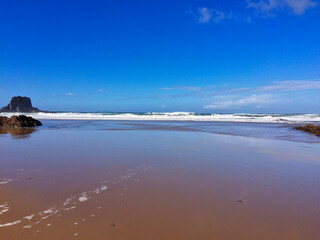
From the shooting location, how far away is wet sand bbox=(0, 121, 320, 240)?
2.31 m

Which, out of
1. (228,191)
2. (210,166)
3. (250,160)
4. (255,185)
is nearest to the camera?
(228,191)

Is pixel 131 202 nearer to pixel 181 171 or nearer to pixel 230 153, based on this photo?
pixel 181 171

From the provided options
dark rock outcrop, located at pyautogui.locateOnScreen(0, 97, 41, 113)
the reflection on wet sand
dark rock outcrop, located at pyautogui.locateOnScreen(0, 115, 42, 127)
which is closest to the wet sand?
the reflection on wet sand

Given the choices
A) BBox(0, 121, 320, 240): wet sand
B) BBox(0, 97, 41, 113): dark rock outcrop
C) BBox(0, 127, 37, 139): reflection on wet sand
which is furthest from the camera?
BBox(0, 97, 41, 113): dark rock outcrop

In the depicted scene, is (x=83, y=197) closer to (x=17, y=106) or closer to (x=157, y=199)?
(x=157, y=199)

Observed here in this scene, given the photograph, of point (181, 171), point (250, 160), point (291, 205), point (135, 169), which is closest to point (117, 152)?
point (135, 169)

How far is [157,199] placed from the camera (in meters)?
3.05

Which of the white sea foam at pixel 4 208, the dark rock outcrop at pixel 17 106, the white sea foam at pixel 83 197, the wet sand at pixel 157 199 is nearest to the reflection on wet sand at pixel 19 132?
the wet sand at pixel 157 199

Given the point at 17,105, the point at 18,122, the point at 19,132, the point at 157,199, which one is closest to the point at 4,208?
the point at 157,199

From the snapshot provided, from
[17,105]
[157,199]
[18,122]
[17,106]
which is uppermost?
[17,105]

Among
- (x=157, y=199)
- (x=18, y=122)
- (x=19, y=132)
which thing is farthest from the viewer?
(x=18, y=122)

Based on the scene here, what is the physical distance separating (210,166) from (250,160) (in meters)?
1.40

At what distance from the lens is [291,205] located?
9.66 ft

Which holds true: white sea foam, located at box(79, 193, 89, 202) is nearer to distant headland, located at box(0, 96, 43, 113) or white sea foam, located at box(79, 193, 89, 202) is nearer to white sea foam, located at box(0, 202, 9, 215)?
white sea foam, located at box(0, 202, 9, 215)
